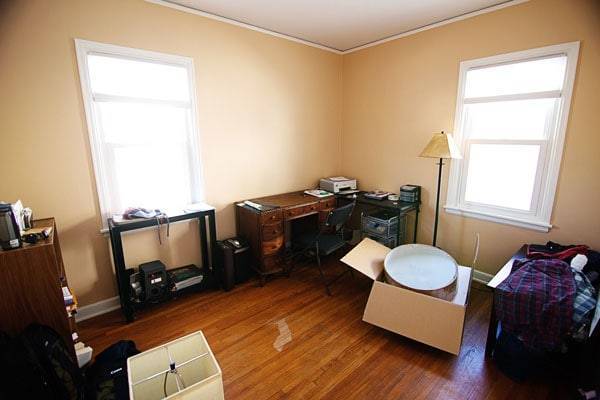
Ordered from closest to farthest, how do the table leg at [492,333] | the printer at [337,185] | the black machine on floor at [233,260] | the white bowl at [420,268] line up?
the table leg at [492,333] < the white bowl at [420,268] < the black machine on floor at [233,260] < the printer at [337,185]

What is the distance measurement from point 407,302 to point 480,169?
5.21ft

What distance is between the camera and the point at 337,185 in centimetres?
343

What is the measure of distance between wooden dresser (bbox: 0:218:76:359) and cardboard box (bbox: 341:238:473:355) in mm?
1952

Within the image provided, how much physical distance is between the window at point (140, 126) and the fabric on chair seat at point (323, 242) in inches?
42.8

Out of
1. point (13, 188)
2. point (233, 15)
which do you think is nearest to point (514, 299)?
point (233, 15)

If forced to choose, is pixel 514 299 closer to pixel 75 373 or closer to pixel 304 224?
pixel 304 224

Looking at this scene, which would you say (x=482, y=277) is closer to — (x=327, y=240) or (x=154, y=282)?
(x=327, y=240)

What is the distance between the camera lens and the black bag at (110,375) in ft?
5.02

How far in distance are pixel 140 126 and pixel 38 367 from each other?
5.77 feet

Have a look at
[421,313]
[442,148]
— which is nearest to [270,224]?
[421,313]

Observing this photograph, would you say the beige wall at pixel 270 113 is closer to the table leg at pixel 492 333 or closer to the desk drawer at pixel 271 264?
the desk drawer at pixel 271 264

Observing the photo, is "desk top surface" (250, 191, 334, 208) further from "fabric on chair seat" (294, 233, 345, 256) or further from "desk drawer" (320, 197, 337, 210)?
"fabric on chair seat" (294, 233, 345, 256)

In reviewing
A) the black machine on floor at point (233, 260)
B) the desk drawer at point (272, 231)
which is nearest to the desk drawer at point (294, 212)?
the desk drawer at point (272, 231)

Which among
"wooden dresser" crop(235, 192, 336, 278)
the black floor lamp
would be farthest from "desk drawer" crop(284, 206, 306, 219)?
the black floor lamp
